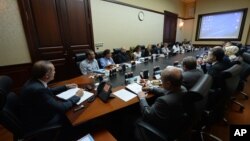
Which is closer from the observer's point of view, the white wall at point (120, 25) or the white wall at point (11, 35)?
the white wall at point (11, 35)

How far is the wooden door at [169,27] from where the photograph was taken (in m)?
6.58

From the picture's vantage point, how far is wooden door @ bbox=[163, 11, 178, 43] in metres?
6.58

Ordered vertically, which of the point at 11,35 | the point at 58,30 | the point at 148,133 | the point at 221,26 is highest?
the point at 221,26

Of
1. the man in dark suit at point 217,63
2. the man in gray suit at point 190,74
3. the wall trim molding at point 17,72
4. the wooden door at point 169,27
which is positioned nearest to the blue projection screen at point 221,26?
the wooden door at point 169,27

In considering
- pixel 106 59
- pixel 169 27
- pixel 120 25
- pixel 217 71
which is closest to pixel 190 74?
pixel 217 71

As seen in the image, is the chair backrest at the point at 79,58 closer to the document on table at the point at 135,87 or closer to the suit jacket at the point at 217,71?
the document on table at the point at 135,87

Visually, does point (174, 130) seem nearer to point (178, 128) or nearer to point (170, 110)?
point (178, 128)

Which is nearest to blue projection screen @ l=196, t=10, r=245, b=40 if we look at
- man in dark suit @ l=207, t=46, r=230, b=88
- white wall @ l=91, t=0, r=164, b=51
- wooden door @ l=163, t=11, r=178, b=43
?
wooden door @ l=163, t=11, r=178, b=43

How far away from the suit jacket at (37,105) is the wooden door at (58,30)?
2.14 meters

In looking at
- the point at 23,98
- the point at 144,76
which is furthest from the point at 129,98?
the point at 23,98

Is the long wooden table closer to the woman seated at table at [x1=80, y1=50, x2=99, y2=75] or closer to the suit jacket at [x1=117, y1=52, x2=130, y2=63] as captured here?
the woman seated at table at [x1=80, y1=50, x2=99, y2=75]

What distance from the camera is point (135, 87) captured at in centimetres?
169

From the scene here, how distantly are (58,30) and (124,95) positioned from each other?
261 centimetres

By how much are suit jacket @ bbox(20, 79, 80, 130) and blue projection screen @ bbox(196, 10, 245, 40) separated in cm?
832
